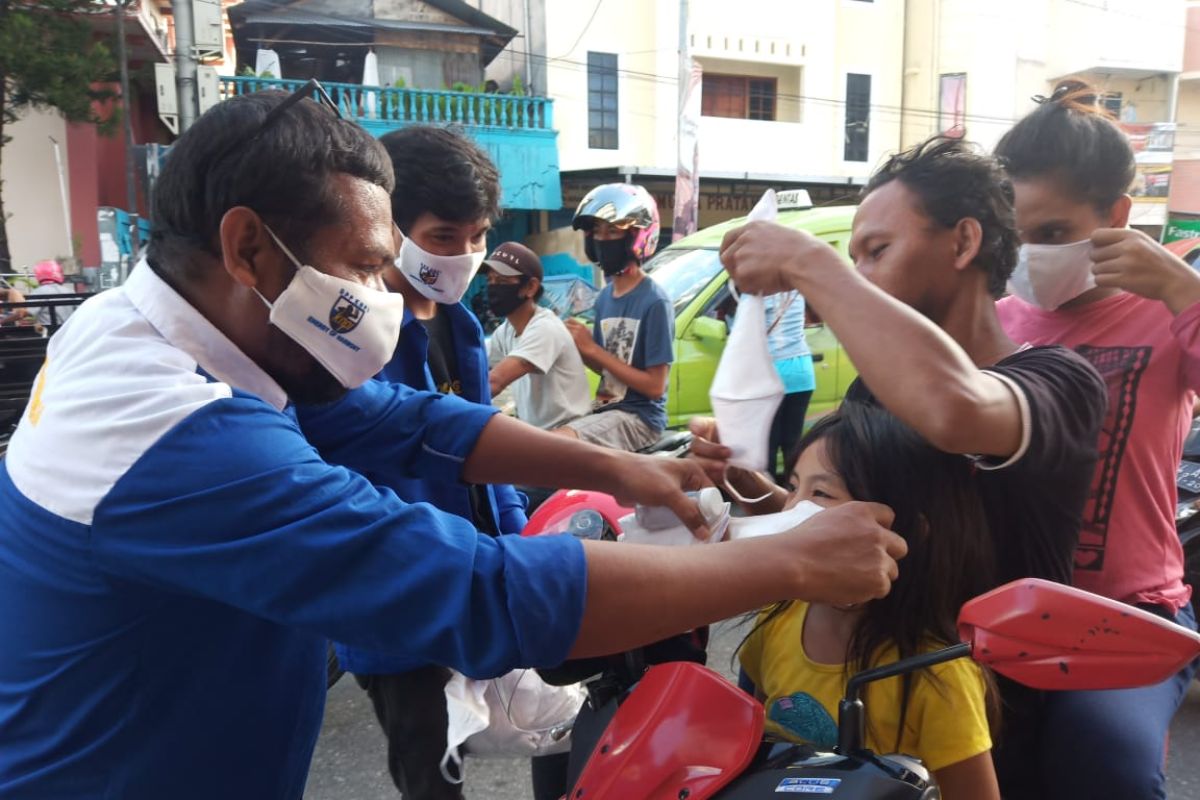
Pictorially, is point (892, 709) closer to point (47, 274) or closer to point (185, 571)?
point (185, 571)

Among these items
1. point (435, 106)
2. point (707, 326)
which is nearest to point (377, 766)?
point (707, 326)

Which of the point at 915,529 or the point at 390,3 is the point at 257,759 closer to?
the point at 915,529

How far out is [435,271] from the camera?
2.29 metres

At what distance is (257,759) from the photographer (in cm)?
131

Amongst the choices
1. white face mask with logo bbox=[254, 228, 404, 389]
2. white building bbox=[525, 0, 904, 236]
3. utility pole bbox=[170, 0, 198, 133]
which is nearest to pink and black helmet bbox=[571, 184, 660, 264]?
white face mask with logo bbox=[254, 228, 404, 389]

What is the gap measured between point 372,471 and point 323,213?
76 centimetres

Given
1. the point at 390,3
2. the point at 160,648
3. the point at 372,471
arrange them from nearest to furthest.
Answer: the point at 160,648 → the point at 372,471 → the point at 390,3

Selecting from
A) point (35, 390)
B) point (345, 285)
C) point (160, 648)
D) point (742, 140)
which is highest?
point (742, 140)

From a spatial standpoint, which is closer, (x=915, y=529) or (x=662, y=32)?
(x=915, y=529)

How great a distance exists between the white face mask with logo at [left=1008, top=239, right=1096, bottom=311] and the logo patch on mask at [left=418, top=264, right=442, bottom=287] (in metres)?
1.28

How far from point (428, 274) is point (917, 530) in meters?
1.30

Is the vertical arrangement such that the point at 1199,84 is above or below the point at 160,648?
above

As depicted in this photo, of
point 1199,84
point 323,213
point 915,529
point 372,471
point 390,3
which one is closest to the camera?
point 323,213

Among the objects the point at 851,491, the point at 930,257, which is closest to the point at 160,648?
the point at 851,491
